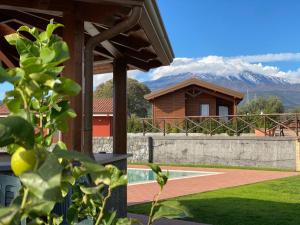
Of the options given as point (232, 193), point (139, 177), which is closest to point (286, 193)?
point (232, 193)

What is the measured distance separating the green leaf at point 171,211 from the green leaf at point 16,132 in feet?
1.36

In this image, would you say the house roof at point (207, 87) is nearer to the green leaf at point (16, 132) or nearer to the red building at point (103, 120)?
the red building at point (103, 120)

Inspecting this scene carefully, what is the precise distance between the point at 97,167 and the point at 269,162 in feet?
61.8

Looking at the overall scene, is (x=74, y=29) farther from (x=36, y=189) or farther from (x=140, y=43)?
(x=36, y=189)

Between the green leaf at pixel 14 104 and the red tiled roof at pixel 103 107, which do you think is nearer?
the green leaf at pixel 14 104

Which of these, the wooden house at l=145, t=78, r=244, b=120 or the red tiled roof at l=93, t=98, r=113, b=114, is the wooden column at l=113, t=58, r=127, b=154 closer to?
the wooden house at l=145, t=78, r=244, b=120

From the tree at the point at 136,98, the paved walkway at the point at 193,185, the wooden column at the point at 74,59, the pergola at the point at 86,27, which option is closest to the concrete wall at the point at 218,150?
the paved walkway at the point at 193,185

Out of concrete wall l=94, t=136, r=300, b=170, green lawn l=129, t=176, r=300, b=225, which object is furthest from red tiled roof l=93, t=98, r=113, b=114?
green lawn l=129, t=176, r=300, b=225

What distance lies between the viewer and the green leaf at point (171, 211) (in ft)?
3.29

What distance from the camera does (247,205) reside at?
9141mm

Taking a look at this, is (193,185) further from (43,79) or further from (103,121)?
(103,121)

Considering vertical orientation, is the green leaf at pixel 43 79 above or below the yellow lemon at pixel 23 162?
above

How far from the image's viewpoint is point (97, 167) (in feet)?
2.42

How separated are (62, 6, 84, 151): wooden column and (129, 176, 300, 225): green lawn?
2.61 m
